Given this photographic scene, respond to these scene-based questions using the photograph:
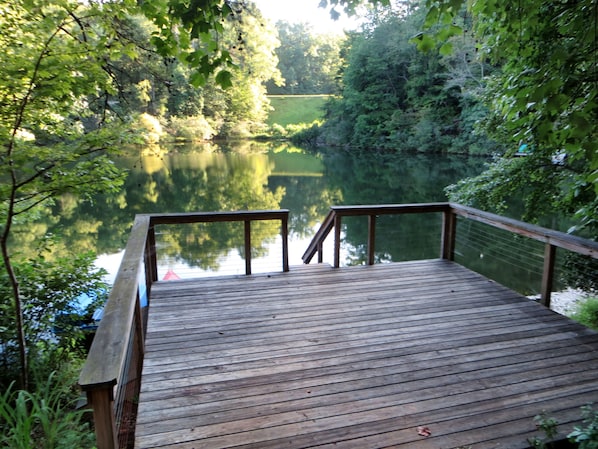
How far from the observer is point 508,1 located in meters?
2.07

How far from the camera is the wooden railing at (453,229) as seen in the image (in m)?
3.41

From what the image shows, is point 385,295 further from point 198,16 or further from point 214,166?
point 214,166

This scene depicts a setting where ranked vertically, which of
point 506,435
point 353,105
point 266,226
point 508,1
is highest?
point 353,105

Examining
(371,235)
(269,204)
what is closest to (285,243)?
(371,235)

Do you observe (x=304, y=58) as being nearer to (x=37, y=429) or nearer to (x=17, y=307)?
(x=17, y=307)

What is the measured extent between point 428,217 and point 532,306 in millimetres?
10588

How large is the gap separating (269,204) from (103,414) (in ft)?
51.4

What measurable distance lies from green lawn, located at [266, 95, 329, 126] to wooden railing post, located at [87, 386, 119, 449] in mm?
47281

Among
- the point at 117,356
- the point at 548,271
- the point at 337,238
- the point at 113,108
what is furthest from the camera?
the point at 337,238

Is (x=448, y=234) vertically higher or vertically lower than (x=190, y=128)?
lower

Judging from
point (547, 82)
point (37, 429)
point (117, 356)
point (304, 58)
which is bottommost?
point (37, 429)

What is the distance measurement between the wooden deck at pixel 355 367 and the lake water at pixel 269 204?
1430mm

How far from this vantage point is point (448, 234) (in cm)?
495

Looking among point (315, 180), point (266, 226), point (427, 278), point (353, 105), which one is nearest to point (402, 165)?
point (315, 180)
